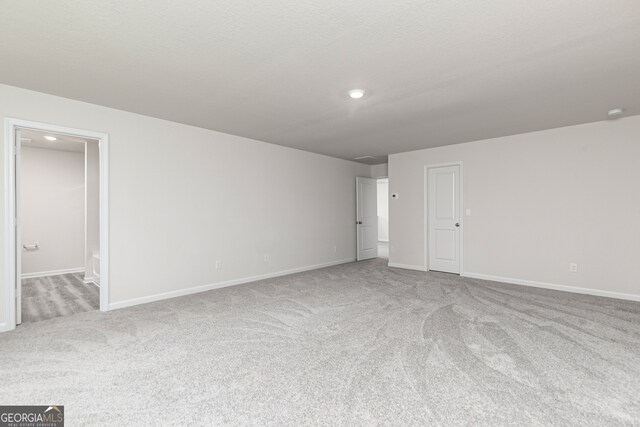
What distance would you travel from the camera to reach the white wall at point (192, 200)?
3936 mm

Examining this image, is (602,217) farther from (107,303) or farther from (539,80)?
(107,303)

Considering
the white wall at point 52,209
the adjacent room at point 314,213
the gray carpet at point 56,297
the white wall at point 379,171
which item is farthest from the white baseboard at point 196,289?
the white wall at point 52,209

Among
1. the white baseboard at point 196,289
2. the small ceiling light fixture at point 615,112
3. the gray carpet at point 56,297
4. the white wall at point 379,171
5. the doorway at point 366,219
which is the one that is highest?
the small ceiling light fixture at point 615,112

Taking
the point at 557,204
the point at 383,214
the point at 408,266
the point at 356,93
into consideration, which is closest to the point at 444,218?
the point at 408,266

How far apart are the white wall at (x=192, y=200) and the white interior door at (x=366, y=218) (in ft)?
3.99

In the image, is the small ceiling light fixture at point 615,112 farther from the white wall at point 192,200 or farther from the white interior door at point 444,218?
the white wall at point 192,200

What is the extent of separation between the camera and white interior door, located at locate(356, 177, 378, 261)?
25.3ft

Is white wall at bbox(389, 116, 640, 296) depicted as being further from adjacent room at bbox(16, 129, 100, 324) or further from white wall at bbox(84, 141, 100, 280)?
adjacent room at bbox(16, 129, 100, 324)

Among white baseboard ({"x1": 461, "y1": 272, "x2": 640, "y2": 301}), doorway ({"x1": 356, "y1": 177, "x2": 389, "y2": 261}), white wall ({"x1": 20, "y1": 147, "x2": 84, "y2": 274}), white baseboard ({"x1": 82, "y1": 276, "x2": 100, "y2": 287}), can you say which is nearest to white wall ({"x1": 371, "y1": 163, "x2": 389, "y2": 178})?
doorway ({"x1": 356, "y1": 177, "x2": 389, "y2": 261})

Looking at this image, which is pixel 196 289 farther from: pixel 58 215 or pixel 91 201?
pixel 58 215

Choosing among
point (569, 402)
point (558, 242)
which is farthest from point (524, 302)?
point (569, 402)

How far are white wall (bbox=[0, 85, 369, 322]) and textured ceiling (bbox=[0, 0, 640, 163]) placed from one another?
0.31 metres

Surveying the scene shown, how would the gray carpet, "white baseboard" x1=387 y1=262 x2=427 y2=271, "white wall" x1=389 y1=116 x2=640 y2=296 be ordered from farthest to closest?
"white baseboard" x1=387 y1=262 x2=427 y2=271, "white wall" x1=389 y1=116 x2=640 y2=296, the gray carpet

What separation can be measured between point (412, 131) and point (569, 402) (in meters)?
3.81
